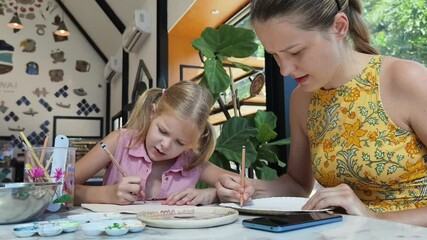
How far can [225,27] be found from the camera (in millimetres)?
2057

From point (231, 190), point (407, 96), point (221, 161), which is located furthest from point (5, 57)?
point (407, 96)

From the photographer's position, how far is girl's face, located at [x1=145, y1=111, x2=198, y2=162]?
57.9 inches

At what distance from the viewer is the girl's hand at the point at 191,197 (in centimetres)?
112

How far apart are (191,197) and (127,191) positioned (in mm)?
175

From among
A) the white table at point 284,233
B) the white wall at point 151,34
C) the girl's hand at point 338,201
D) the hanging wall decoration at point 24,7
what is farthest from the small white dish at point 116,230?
the hanging wall decoration at point 24,7

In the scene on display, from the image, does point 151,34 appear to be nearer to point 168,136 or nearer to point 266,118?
point 266,118

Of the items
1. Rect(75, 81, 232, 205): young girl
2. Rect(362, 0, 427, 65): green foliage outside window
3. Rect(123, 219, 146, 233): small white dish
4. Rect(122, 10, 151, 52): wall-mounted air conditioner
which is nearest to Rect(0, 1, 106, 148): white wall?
Rect(122, 10, 151, 52): wall-mounted air conditioner

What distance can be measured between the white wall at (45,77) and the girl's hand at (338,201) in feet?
19.6

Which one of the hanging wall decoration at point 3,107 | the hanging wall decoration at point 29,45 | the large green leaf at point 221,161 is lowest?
the large green leaf at point 221,161

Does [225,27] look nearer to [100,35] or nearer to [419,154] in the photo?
[419,154]

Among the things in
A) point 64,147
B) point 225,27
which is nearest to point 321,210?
point 64,147

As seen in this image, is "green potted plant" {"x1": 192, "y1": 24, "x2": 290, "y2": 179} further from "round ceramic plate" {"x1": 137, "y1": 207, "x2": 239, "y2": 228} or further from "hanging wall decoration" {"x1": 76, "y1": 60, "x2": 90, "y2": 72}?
"hanging wall decoration" {"x1": 76, "y1": 60, "x2": 90, "y2": 72}

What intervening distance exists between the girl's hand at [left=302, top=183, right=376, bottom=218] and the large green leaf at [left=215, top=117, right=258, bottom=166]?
3.32 feet

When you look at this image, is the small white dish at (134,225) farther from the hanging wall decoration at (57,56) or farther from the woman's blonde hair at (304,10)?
the hanging wall decoration at (57,56)
